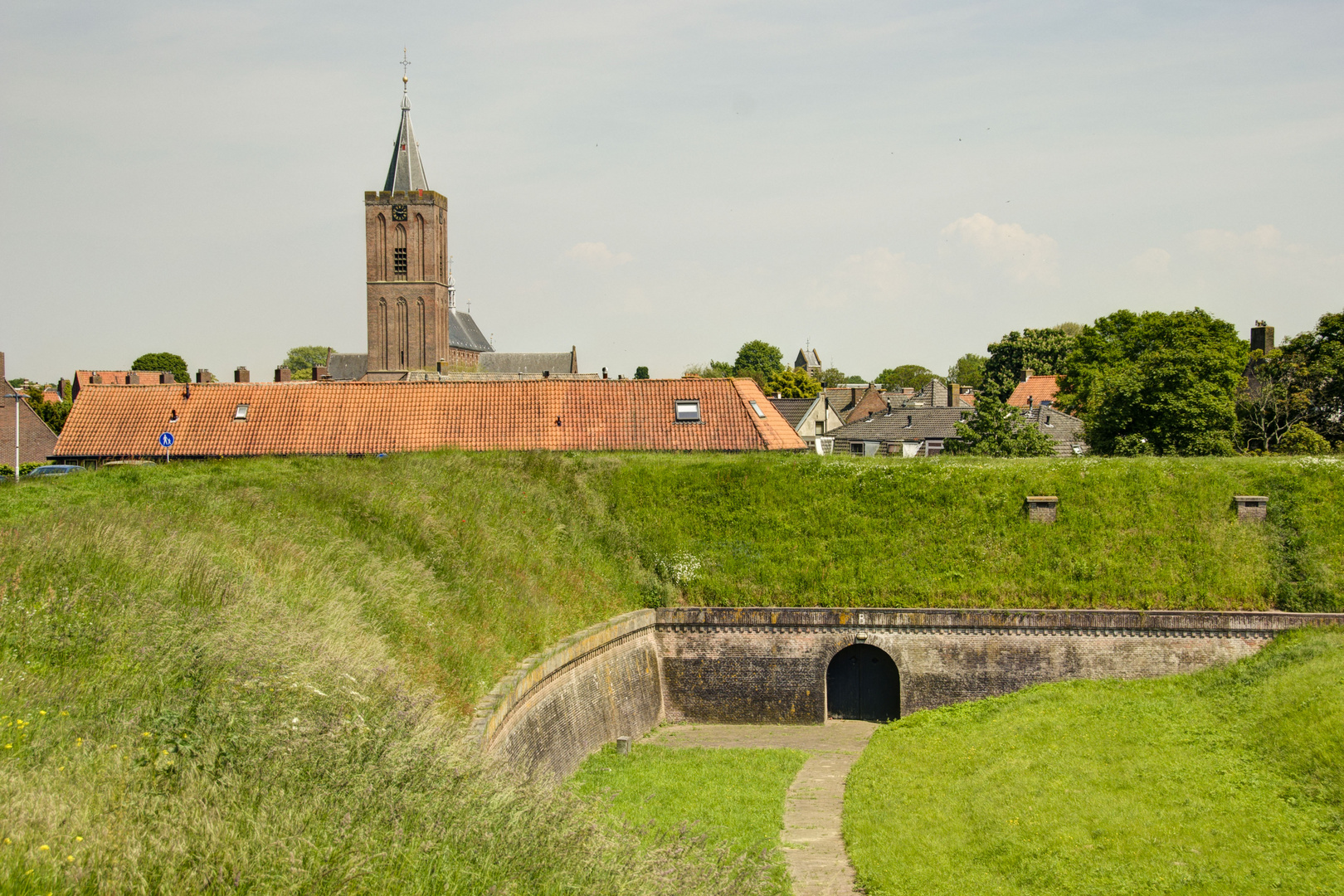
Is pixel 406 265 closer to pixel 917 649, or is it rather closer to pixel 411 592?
pixel 917 649

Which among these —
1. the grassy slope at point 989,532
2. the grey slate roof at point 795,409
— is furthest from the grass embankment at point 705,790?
the grey slate roof at point 795,409

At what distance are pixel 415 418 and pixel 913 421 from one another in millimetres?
26980

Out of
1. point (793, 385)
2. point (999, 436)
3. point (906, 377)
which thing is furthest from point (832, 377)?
point (999, 436)

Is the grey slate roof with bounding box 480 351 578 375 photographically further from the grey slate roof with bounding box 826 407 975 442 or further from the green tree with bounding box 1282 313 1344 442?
the green tree with bounding box 1282 313 1344 442

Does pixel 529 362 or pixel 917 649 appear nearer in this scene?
pixel 917 649

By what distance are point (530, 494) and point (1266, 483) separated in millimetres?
18354

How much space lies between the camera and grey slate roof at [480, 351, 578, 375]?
82438 millimetres

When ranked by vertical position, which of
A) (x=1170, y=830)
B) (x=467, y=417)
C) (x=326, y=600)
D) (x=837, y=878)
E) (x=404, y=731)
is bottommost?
(x=837, y=878)

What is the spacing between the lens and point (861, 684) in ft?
75.7

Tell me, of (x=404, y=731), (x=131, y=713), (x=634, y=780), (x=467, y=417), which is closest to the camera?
(x=131, y=713)

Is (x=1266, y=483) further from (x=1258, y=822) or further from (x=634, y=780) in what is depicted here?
(x=634, y=780)

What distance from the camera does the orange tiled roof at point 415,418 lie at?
30.7 metres

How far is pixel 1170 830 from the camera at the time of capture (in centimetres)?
1276

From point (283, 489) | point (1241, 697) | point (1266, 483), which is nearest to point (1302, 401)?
point (1266, 483)
